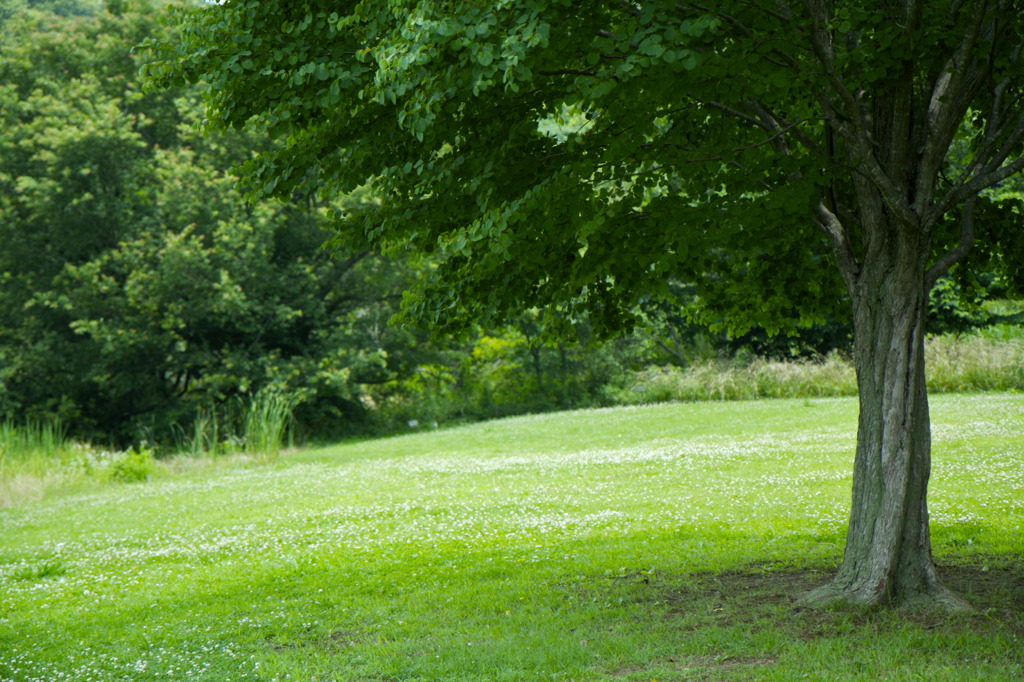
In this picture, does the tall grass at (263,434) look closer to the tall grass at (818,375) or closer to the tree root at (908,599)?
the tall grass at (818,375)

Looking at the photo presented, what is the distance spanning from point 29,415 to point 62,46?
10866 mm

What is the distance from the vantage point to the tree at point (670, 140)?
508 cm

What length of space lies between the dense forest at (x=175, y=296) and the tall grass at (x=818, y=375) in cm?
112

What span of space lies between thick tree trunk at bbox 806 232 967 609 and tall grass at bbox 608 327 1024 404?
56.7 feet

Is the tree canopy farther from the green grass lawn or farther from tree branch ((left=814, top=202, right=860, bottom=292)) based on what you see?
the green grass lawn

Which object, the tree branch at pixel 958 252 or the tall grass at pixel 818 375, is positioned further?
the tall grass at pixel 818 375

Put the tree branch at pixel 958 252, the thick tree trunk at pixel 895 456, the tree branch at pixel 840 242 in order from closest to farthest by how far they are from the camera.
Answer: the thick tree trunk at pixel 895 456, the tree branch at pixel 958 252, the tree branch at pixel 840 242

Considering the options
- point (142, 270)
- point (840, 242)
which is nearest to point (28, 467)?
point (142, 270)

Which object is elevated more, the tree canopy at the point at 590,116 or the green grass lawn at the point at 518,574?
the tree canopy at the point at 590,116

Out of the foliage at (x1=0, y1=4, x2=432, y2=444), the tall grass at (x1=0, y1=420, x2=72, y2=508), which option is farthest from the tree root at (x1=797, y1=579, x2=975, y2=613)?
the foliage at (x1=0, y1=4, x2=432, y2=444)

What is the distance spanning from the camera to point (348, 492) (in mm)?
13602

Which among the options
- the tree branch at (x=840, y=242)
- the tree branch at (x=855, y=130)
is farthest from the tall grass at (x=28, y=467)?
the tree branch at (x=855, y=130)

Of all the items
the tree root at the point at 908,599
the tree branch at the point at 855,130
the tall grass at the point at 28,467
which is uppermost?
the tree branch at the point at 855,130

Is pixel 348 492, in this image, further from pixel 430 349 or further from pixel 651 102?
pixel 430 349
